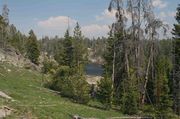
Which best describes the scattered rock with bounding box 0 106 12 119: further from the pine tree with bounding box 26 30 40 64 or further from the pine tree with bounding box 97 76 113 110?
the pine tree with bounding box 26 30 40 64

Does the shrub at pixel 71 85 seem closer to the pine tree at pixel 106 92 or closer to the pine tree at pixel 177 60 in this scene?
the pine tree at pixel 106 92

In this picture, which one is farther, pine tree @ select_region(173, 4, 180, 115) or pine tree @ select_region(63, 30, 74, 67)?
pine tree @ select_region(63, 30, 74, 67)

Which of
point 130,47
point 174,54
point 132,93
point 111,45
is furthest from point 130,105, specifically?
point 111,45

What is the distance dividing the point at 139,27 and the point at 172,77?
1067cm

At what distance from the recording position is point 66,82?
5344 cm

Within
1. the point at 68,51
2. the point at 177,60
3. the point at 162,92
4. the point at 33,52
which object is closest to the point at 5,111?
the point at 162,92

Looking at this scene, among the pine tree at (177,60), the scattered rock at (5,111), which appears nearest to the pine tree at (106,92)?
the pine tree at (177,60)

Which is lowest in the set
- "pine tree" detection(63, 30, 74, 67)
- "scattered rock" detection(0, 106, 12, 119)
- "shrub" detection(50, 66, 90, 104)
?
"scattered rock" detection(0, 106, 12, 119)

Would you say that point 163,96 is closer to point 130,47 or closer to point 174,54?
point 130,47

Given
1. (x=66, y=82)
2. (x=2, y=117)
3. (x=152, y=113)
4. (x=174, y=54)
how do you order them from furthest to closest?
(x=174, y=54) → (x=66, y=82) → (x=152, y=113) → (x=2, y=117)

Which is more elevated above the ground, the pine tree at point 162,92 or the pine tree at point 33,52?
the pine tree at point 33,52

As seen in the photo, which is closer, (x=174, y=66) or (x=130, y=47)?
(x=130, y=47)

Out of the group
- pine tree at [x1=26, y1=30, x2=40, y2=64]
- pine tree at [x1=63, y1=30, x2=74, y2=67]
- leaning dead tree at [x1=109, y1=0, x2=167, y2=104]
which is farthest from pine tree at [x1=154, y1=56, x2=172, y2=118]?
pine tree at [x1=26, y1=30, x2=40, y2=64]

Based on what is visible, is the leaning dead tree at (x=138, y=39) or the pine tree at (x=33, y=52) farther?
the pine tree at (x=33, y=52)
